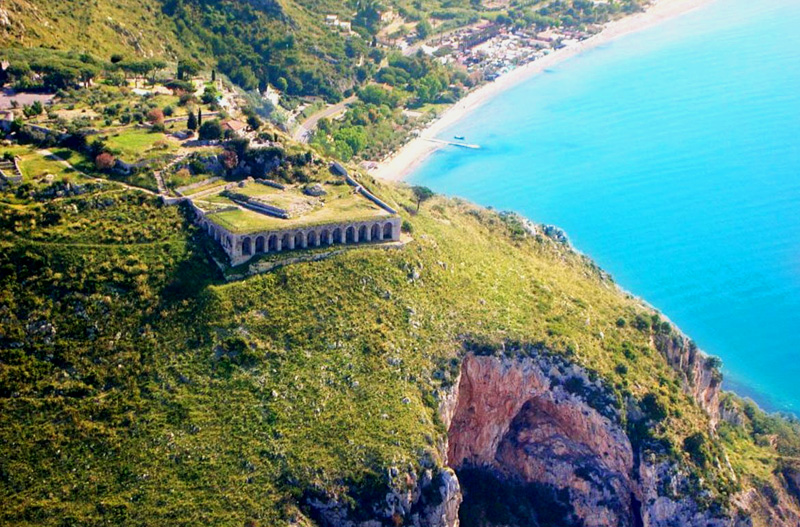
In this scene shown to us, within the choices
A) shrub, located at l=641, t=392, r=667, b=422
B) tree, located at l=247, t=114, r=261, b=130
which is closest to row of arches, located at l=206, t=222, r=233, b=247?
tree, located at l=247, t=114, r=261, b=130

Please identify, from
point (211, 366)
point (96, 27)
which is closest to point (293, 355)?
point (211, 366)

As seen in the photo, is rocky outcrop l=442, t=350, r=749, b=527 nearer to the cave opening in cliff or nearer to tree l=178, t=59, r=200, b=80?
the cave opening in cliff

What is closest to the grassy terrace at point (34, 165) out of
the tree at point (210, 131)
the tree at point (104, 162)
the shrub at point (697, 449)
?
the tree at point (104, 162)

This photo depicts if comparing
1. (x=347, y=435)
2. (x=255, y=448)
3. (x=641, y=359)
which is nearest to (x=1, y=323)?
(x=255, y=448)

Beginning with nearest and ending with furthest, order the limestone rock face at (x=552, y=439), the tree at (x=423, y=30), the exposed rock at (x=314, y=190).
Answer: the limestone rock face at (x=552, y=439) < the exposed rock at (x=314, y=190) < the tree at (x=423, y=30)

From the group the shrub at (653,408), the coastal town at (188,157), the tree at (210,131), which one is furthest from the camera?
the tree at (210,131)

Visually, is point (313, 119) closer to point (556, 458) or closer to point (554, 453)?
point (554, 453)

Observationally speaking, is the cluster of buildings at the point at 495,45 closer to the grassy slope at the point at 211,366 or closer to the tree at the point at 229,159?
the tree at the point at 229,159

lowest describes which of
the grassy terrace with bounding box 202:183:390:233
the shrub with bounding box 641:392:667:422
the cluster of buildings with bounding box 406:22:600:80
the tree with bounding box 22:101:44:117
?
the shrub with bounding box 641:392:667:422

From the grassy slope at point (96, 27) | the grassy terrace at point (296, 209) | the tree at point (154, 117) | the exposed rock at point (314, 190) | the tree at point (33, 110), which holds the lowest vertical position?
the grassy terrace at point (296, 209)
